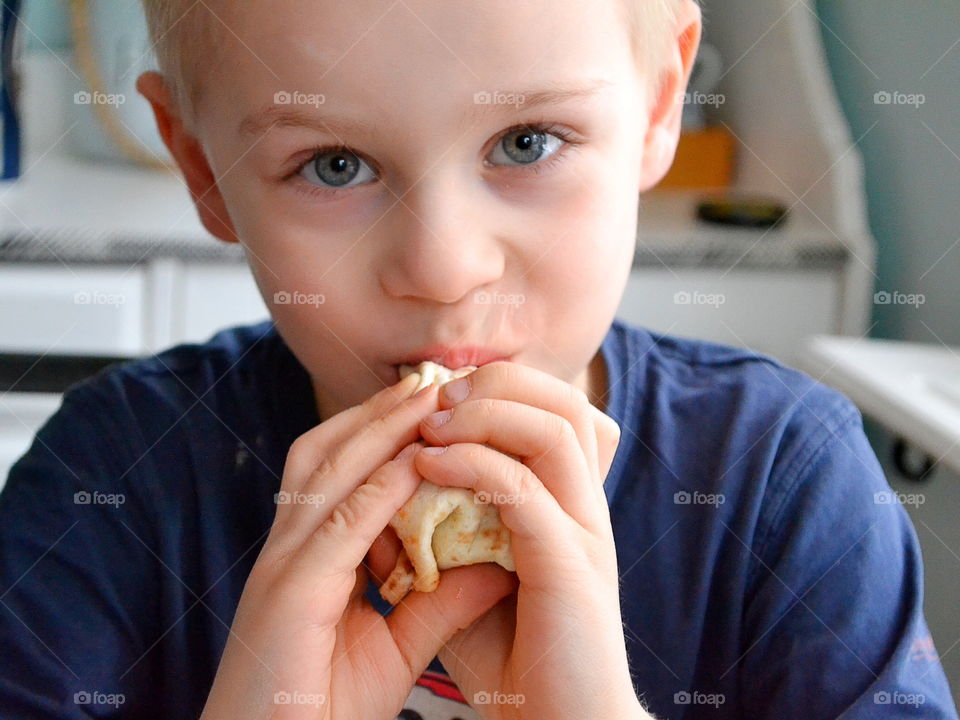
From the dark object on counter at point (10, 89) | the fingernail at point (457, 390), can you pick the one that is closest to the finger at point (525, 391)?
the fingernail at point (457, 390)

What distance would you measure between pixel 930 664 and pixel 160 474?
63cm

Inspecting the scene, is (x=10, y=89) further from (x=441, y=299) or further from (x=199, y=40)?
(x=441, y=299)

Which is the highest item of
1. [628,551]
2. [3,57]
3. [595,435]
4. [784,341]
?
[3,57]

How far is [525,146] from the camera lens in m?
0.66

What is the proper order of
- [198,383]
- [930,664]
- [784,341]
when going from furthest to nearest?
[784,341]
[198,383]
[930,664]

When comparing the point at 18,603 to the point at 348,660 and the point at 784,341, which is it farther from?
the point at 784,341

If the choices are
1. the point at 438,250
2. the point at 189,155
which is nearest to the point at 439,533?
the point at 438,250

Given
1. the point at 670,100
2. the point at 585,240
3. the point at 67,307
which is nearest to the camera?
the point at 585,240

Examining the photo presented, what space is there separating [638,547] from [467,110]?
39cm

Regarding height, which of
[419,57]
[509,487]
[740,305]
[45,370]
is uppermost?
[419,57]

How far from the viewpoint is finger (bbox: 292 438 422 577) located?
1.97 ft

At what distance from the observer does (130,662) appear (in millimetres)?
817

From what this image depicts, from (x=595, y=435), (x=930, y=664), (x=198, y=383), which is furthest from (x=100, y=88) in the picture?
(x=930, y=664)

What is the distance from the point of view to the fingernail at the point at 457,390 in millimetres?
618
